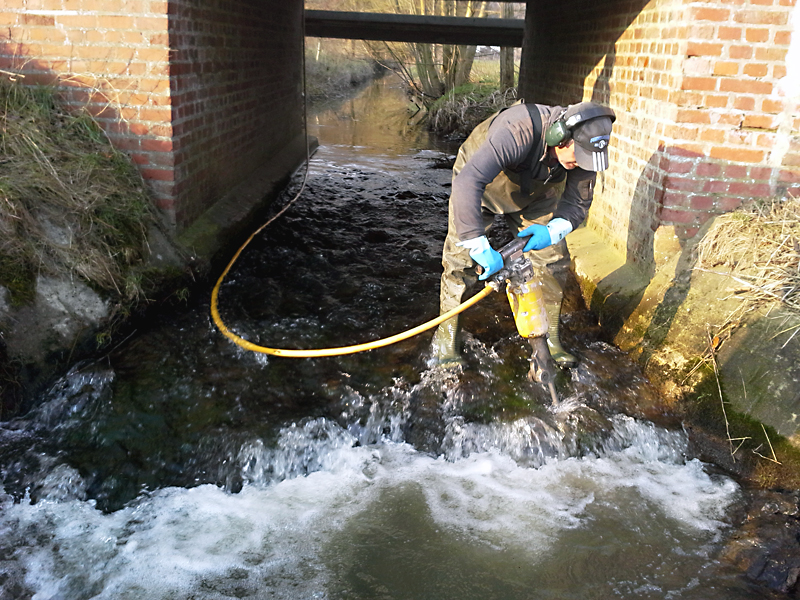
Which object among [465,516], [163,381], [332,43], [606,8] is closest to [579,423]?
[465,516]

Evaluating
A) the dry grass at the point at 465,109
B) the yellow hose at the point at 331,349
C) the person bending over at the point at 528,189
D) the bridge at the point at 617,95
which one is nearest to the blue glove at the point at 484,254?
the person bending over at the point at 528,189

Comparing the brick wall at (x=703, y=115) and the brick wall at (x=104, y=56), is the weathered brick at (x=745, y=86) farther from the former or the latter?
the brick wall at (x=104, y=56)

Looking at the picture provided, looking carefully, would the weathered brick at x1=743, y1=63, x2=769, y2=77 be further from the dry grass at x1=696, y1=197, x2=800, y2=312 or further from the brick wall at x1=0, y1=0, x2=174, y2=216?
the brick wall at x1=0, y1=0, x2=174, y2=216

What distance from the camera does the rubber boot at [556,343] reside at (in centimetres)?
440

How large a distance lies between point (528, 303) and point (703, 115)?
1.79 metres

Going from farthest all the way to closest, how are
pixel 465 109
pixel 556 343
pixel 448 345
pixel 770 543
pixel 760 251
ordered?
pixel 465 109 → pixel 556 343 → pixel 448 345 → pixel 760 251 → pixel 770 543

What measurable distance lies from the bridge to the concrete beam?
6.25 m

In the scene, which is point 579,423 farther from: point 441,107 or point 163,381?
point 441,107

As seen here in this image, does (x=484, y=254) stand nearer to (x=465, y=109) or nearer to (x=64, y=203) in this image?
(x=64, y=203)

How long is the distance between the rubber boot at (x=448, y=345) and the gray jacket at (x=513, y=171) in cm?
90

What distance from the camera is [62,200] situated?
420cm

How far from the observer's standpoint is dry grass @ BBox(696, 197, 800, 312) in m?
3.86

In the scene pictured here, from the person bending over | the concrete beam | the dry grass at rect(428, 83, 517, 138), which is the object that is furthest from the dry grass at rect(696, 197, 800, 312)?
the dry grass at rect(428, 83, 517, 138)

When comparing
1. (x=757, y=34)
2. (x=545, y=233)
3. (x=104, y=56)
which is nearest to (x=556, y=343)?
(x=545, y=233)
